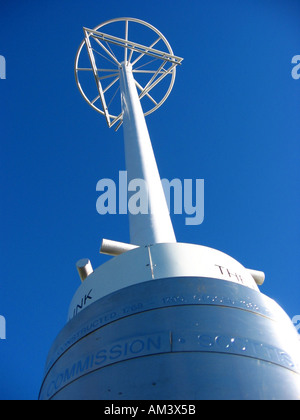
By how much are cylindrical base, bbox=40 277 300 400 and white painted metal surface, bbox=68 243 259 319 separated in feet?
1.97

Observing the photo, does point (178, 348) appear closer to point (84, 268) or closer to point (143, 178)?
point (84, 268)

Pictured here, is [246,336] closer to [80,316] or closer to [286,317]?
[286,317]

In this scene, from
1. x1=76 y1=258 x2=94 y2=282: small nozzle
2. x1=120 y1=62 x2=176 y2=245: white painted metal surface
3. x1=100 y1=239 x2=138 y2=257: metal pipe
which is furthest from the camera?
x1=120 y1=62 x2=176 y2=245: white painted metal surface

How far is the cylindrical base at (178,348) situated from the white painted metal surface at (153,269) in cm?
60

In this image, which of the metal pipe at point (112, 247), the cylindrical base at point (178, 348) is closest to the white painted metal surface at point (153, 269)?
the cylindrical base at point (178, 348)

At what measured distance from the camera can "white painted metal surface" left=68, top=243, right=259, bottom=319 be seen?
23.4 feet

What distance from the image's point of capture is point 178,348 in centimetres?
530

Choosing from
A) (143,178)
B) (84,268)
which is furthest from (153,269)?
(143,178)

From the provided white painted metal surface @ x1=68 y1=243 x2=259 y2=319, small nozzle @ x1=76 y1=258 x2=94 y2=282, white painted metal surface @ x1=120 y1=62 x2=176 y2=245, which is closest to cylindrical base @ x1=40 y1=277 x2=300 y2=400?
white painted metal surface @ x1=68 y1=243 x2=259 y2=319

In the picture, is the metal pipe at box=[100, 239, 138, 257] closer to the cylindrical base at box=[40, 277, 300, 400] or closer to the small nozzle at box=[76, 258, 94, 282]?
the small nozzle at box=[76, 258, 94, 282]

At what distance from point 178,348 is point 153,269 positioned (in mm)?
1966

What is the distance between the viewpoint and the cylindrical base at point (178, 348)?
4945 millimetres

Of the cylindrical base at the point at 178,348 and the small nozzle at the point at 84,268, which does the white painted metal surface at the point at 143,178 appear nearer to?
the small nozzle at the point at 84,268
